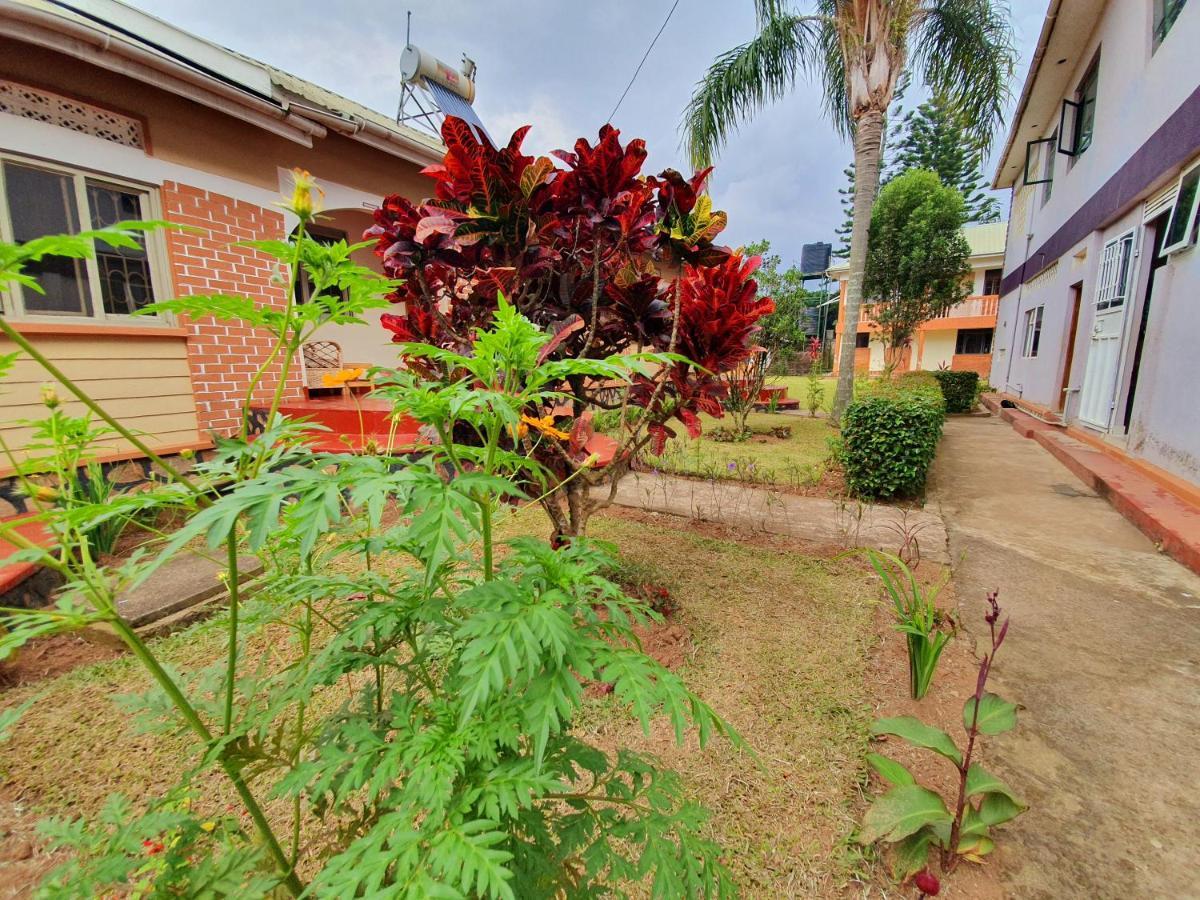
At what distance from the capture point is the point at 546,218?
90.4 inches

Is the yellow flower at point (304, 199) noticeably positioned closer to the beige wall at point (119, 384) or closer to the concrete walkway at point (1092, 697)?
the concrete walkway at point (1092, 697)

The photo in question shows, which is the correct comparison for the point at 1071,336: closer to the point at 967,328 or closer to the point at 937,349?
the point at 967,328

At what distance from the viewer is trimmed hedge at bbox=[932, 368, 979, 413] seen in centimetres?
1192

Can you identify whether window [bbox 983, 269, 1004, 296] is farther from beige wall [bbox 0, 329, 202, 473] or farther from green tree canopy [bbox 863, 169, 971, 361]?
beige wall [bbox 0, 329, 202, 473]

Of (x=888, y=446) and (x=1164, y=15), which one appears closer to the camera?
(x=888, y=446)

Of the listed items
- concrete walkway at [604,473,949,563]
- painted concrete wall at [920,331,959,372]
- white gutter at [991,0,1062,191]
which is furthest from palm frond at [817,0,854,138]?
painted concrete wall at [920,331,959,372]

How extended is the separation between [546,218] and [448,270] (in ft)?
1.73

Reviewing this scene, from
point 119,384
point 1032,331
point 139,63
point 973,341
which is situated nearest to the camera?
point 139,63

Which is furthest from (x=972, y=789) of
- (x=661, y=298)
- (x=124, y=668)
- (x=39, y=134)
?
(x=39, y=134)

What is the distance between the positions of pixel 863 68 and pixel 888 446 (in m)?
6.06

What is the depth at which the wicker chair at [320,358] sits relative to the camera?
6.29 m

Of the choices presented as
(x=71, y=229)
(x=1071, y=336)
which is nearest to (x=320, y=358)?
(x=71, y=229)

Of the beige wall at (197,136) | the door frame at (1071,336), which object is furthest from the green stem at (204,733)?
the door frame at (1071,336)

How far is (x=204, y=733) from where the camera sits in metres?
0.95
